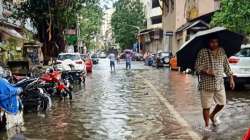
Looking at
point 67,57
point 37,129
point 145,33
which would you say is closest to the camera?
point 37,129

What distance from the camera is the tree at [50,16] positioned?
33031 millimetres

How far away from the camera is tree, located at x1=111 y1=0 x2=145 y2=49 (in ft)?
310

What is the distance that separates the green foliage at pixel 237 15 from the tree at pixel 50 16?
11280 mm

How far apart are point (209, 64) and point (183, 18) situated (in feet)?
147

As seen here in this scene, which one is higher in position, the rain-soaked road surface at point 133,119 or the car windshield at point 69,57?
the car windshield at point 69,57

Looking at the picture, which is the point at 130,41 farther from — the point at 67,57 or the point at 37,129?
the point at 37,129

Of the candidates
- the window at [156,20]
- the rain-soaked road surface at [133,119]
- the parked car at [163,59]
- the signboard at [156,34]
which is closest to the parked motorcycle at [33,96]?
the rain-soaked road surface at [133,119]

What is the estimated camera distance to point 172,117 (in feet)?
40.7

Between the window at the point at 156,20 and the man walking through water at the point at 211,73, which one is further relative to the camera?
the window at the point at 156,20

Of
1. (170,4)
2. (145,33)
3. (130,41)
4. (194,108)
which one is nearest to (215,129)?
(194,108)

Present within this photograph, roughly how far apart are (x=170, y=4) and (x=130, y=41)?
1609 inches

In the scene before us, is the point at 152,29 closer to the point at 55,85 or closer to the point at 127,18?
the point at 127,18

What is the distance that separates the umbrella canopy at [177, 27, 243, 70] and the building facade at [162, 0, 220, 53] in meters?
31.3

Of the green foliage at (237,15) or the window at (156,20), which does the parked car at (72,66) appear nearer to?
the green foliage at (237,15)
